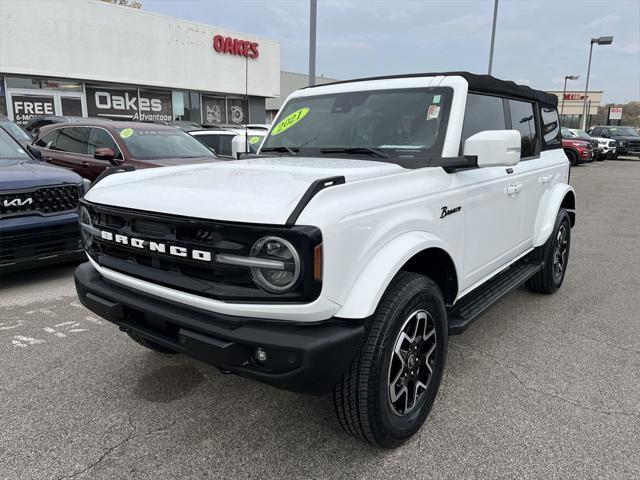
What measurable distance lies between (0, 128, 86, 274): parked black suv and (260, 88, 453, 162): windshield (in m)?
2.56

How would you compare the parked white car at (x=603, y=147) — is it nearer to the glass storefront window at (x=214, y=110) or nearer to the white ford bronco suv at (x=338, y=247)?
the glass storefront window at (x=214, y=110)

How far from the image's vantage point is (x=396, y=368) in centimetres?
246

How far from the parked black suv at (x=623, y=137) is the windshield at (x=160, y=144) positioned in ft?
93.9

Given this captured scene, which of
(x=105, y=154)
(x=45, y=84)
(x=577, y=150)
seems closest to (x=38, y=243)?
(x=105, y=154)

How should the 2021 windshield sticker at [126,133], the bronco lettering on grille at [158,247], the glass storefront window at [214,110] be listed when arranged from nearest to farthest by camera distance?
the bronco lettering on grille at [158,247], the 2021 windshield sticker at [126,133], the glass storefront window at [214,110]

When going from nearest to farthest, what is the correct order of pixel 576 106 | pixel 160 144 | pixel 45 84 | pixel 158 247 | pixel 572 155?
pixel 158 247
pixel 160 144
pixel 45 84
pixel 572 155
pixel 576 106

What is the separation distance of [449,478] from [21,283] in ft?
15.9

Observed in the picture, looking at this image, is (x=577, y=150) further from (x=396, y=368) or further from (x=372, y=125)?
(x=396, y=368)

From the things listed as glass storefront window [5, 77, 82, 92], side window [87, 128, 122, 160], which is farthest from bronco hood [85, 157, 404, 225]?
glass storefront window [5, 77, 82, 92]

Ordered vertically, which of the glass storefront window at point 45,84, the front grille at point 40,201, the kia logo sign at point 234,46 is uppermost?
the kia logo sign at point 234,46

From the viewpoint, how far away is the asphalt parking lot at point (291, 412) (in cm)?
240

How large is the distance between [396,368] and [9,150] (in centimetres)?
560

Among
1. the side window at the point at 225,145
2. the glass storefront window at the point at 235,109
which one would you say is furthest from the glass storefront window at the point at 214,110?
the side window at the point at 225,145

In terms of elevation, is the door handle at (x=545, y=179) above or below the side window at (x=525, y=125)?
below
